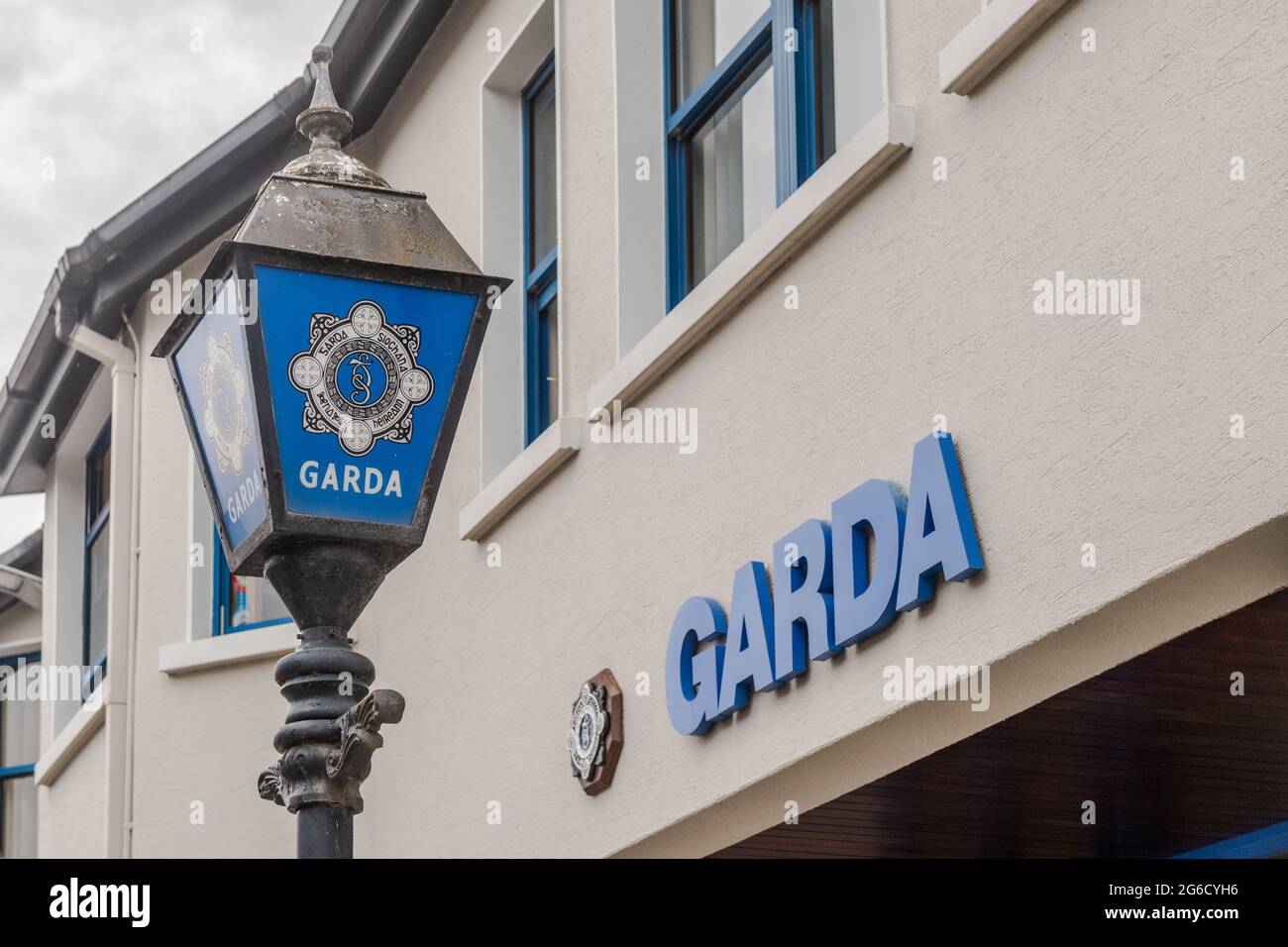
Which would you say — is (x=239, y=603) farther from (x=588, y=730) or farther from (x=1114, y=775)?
(x=1114, y=775)

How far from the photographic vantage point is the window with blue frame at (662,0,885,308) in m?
7.34

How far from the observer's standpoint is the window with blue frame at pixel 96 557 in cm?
1493

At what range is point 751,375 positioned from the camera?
23.6ft

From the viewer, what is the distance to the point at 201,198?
12656mm

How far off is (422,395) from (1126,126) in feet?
6.17

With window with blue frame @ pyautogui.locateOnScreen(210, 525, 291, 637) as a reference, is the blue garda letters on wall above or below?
below

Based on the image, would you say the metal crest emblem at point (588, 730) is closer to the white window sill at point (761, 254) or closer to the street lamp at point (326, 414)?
the white window sill at point (761, 254)

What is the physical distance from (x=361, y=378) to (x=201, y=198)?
7866mm

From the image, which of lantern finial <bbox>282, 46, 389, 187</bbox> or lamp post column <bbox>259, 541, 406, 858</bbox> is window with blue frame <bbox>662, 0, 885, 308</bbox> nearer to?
lantern finial <bbox>282, 46, 389, 187</bbox>

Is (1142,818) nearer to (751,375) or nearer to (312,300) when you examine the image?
(751,375)

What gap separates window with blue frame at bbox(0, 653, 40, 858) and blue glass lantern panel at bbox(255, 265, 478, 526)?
14.5 metres

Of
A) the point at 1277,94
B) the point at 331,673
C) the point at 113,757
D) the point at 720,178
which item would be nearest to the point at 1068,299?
the point at 1277,94

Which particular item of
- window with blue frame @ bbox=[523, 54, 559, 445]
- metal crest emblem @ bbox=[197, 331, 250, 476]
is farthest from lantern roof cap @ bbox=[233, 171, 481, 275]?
window with blue frame @ bbox=[523, 54, 559, 445]

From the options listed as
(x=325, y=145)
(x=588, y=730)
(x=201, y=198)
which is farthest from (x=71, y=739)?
(x=325, y=145)
